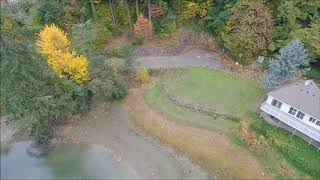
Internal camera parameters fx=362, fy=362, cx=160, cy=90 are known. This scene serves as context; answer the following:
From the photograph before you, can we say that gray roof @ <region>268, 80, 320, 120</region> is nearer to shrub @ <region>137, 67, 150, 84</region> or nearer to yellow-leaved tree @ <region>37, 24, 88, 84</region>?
shrub @ <region>137, 67, 150, 84</region>

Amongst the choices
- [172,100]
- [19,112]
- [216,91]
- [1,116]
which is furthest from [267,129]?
[1,116]

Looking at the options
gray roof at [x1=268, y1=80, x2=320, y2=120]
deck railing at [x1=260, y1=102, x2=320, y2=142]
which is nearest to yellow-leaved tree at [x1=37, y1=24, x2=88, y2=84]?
deck railing at [x1=260, y1=102, x2=320, y2=142]

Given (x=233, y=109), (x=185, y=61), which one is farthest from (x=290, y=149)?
(x=185, y=61)

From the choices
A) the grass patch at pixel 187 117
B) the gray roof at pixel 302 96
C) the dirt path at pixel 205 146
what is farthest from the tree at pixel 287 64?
the dirt path at pixel 205 146

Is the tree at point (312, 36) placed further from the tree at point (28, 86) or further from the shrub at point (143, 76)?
the tree at point (28, 86)

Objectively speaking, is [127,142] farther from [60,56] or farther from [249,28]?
[249,28]
